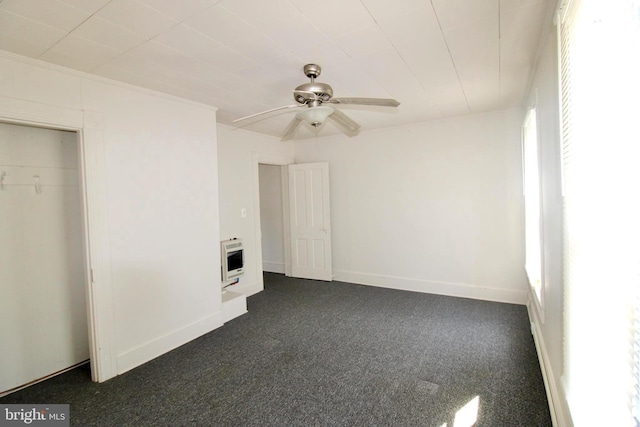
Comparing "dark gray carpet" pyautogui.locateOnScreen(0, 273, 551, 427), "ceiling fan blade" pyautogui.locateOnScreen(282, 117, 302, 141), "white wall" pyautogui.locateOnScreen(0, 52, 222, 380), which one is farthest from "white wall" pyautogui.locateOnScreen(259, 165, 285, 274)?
"ceiling fan blade" pyautogui.locateOnScreen(282, 117, 302, 141)

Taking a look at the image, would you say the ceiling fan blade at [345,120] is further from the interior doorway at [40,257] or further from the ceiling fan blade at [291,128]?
the interior doorway at [40,257]

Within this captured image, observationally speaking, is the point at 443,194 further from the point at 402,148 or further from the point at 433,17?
the point at 433,17

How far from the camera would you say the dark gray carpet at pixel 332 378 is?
2047 mm

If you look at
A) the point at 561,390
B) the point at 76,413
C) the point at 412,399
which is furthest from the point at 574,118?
the point at 76,413

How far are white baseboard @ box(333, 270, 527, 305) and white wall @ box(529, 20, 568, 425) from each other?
178 centimetres

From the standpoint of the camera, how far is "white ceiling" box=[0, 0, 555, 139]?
1.67 m

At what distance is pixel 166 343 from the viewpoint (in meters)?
2.98

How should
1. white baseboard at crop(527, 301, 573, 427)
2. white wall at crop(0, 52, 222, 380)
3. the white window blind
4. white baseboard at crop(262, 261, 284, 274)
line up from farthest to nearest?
white baseboard at crop(262, 261, 284, 274), white wall at crop(0, 52, 222, 380), white baseboard at crop(527, 301, 573, 427), the white window blind

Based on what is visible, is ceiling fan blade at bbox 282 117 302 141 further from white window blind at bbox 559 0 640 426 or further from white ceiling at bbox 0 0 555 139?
white window blind at bbox 559 0 640 426

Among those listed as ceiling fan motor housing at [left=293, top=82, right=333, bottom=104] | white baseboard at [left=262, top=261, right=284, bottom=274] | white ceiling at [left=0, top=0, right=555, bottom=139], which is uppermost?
white ceiling at [left=0, top=0, right=555, bottom=139]

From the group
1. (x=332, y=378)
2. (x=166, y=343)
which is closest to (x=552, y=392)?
(x=332, y=378)

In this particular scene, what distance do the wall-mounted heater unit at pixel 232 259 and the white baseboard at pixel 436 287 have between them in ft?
5.88

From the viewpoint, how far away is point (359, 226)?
16.5ft

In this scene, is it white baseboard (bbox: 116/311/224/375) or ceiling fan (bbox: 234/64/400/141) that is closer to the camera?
ceiling fan (bbox: 234/64/400/141)
